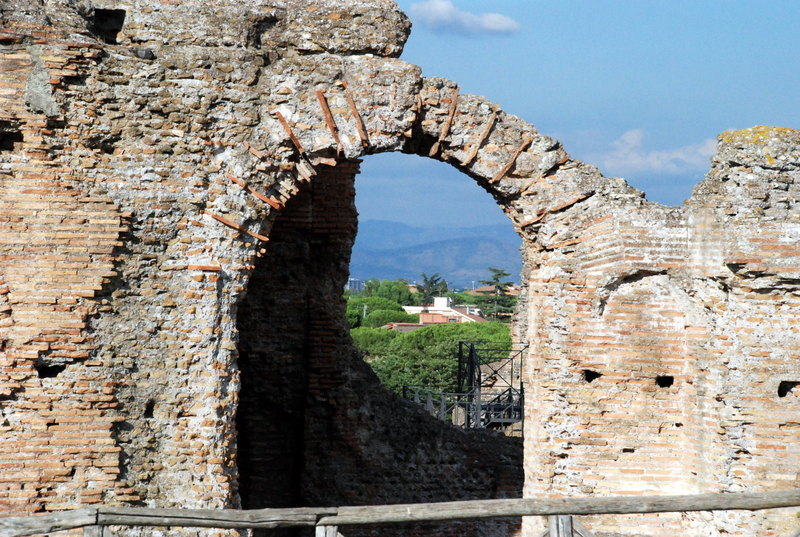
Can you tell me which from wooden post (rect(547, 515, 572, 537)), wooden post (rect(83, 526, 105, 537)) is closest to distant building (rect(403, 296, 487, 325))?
→ wooden post (rect(547, 515, 572, 537))

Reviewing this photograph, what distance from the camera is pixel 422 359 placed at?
31.4 metres

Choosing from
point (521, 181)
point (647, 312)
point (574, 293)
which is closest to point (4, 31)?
point (521, 181)

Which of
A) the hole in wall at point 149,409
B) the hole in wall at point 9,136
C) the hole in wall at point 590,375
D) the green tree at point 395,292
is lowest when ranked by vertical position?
the hole in wall at point 149,409

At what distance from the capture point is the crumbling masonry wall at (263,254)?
7.79m

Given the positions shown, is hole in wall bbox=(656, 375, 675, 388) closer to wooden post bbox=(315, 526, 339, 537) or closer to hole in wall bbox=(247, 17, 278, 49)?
wooden post bbox=(315, 526, 339, 537)

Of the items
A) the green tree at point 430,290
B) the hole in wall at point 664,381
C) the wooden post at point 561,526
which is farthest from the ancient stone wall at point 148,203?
the green tree at point 430,290

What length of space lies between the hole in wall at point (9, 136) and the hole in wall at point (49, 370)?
166 centimetres

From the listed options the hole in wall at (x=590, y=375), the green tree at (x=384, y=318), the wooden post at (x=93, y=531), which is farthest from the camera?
the green tree at (x=384, y=318)

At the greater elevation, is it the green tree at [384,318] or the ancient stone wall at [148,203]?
the green tree at [384,318]

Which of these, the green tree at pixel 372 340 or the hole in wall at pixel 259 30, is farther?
the green tree at pixel 372 340

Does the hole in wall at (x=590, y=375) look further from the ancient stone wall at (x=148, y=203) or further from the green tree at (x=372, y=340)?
the green tree at (x=372, y=340)

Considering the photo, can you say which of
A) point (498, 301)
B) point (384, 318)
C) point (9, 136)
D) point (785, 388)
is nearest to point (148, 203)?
point (9, 136)

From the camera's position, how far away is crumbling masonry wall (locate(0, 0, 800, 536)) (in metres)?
7.79

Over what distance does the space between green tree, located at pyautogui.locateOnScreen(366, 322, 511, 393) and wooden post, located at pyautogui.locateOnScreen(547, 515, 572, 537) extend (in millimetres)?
19483
